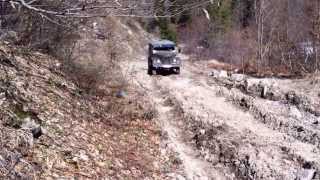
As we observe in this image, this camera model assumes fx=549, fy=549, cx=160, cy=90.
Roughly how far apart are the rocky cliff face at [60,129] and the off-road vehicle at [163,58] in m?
11.4

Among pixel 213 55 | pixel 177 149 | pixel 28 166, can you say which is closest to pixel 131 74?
pixel 177 149

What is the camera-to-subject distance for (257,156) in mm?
14305

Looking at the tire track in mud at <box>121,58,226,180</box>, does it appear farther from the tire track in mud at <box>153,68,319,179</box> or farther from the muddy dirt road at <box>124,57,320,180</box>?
the tire track in mud at <box>153,68,319,179</box>

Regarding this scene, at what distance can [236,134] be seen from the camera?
1619 cm

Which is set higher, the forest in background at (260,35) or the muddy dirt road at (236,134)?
the forest in background at (260,35)

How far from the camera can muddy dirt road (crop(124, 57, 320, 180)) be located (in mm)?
13773

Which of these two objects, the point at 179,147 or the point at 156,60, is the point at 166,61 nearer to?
the point at 156,60

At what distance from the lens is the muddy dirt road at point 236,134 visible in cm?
1377

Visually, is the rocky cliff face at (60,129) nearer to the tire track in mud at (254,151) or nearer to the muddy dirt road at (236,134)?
the muddy dirt road at (236,134)

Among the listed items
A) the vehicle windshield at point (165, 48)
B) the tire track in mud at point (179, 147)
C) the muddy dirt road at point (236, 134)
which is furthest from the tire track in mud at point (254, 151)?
the vehicle windshield at point (165, 48)

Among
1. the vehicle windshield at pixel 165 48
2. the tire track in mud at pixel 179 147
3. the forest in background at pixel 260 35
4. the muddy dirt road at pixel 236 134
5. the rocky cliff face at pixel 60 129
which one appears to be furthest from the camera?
the forest in background at pixel 260 35

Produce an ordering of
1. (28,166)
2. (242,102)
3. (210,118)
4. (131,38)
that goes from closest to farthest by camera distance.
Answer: (28,166)
(210,118)
(242,102)
(131,38)

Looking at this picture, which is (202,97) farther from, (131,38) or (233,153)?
(131,38)

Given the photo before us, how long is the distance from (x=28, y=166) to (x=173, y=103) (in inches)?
433
